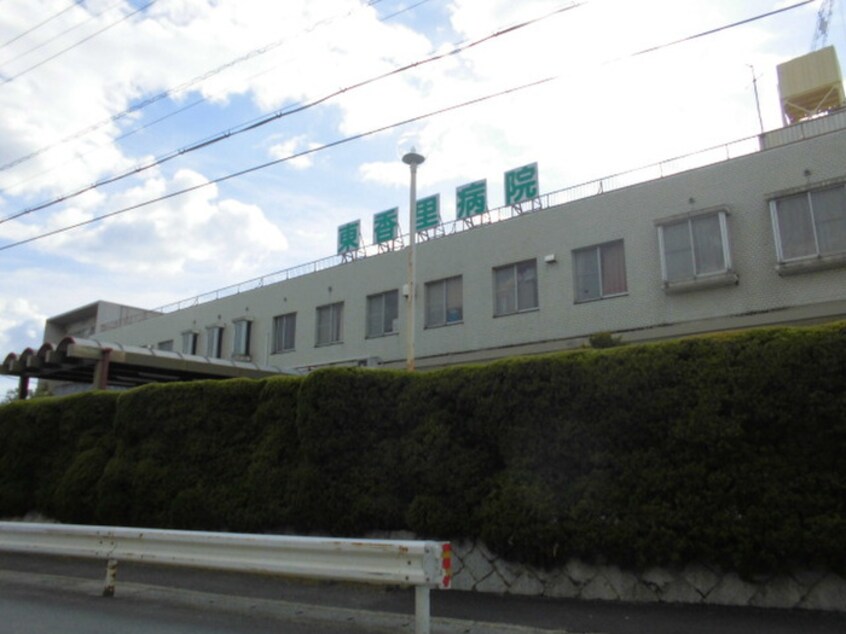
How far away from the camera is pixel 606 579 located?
6.12 m

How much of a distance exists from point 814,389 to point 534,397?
2.53m

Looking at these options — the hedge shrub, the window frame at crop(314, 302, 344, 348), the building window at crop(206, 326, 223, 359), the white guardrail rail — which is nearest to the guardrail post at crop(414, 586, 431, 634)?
the white guardrail rail

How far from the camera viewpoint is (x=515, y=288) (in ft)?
61.2

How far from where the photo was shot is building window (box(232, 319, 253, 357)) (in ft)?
87.9

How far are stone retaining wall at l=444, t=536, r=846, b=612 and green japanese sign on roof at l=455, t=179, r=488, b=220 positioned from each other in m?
14.9

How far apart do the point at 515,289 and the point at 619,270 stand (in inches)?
126

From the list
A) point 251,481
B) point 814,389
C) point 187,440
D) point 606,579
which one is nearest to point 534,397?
point 606,579

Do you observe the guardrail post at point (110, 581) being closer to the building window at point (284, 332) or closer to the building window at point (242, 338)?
the building window at point (284, 332)

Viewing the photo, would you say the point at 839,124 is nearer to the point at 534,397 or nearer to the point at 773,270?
the point at 773,270

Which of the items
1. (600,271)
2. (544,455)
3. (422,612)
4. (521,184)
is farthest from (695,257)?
(422,612)

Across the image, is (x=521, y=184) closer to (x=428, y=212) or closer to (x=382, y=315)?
(x=428, y=212)

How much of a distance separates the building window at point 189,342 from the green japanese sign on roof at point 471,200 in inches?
606

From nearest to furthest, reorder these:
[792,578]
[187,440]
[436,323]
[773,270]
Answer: [792,578] < [187,440] < [773,270] < [436,323]

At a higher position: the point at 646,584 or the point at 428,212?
the point at 428,212
